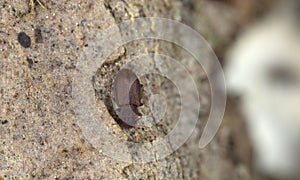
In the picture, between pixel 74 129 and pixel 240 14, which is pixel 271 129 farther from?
pixel 74 129

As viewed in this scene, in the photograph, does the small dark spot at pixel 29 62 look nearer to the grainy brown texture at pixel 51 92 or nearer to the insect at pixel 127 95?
the grainy brown texture at pixel 51 92

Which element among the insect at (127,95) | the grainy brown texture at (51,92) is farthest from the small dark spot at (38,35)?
the insect at (127,95)

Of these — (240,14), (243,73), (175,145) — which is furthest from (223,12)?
(175,145)

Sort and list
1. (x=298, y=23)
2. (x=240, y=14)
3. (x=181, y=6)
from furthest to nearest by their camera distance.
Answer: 1. (x=298, y=23)
2. (x=240, y=14)
3. (x=181, y=6)

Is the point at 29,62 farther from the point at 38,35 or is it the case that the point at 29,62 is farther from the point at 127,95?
the point at 127,95

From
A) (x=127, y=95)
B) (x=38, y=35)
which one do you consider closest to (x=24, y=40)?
(x=38, y=35)

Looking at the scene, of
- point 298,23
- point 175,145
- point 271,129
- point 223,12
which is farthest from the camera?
point 298,23
